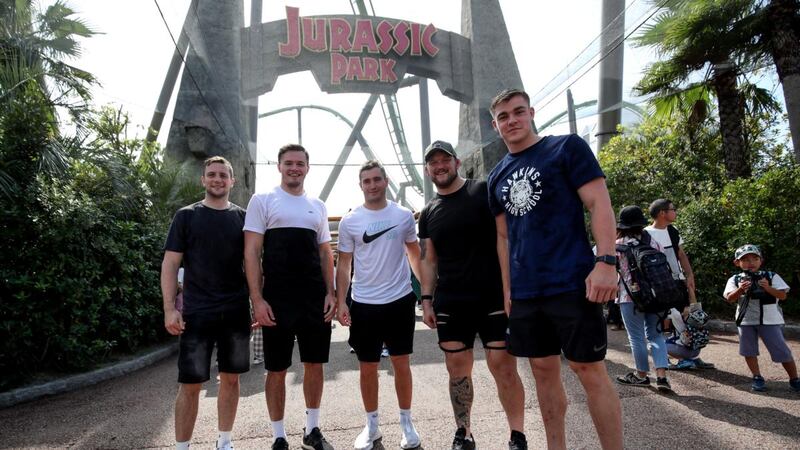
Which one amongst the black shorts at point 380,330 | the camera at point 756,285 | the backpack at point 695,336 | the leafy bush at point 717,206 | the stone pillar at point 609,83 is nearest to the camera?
the black shorts at point 380,330

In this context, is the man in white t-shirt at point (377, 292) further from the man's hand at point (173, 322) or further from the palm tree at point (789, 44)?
the palm tree at point (789, 44)

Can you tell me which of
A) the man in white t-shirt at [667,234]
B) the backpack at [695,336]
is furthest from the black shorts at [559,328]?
the man in white t-shirt at [667,234]

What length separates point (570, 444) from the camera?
3.01 m

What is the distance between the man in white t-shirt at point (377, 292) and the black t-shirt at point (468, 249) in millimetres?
379

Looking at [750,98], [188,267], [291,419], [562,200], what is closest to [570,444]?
[562,200]

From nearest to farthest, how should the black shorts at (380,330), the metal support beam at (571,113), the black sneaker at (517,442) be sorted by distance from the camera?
the black sneaker at (517,442) < the black shorts at (380,330) < the metal support beam at (571,113)

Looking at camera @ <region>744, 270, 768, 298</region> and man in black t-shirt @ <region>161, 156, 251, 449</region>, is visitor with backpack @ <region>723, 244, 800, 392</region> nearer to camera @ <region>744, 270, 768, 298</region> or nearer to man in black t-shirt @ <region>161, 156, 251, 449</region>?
camera @ <region>744, 270, 768, 298</region>

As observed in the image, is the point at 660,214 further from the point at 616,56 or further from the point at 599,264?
the point at 616,56

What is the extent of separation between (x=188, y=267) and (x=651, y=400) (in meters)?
3.62

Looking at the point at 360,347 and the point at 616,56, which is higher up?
the point at 616,56

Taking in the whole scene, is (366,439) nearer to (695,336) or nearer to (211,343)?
(211,343)

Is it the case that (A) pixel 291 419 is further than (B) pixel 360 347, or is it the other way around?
(A) pixel 291 419

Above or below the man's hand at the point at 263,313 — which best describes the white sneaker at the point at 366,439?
below

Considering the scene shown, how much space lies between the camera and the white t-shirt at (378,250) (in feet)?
11.0
